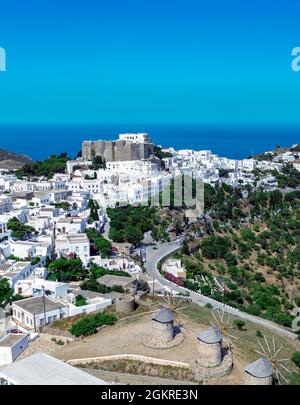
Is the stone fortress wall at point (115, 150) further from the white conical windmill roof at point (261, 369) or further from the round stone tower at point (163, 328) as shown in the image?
the white conical windmill roof at point (261, 369)

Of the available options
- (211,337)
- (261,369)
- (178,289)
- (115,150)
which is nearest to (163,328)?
(211,337)

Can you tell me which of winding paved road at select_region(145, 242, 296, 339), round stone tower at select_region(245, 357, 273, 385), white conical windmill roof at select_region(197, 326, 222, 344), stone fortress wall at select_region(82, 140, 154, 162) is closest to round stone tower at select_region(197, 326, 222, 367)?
white conical windmill roof at select_region(197, 326, 222, 344)

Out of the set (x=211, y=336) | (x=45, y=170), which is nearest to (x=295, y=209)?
(x=45, y=170)

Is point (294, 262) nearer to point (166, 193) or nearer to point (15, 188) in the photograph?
point (166, 193)

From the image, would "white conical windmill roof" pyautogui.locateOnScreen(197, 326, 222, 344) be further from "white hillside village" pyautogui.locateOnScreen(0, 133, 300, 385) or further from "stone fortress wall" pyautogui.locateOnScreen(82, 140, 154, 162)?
"stone fortress wall" pyautogui.locateOnScreen(82, 140, 154, 162)

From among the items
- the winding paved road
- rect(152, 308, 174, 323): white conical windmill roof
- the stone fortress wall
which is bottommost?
the winding paved road
